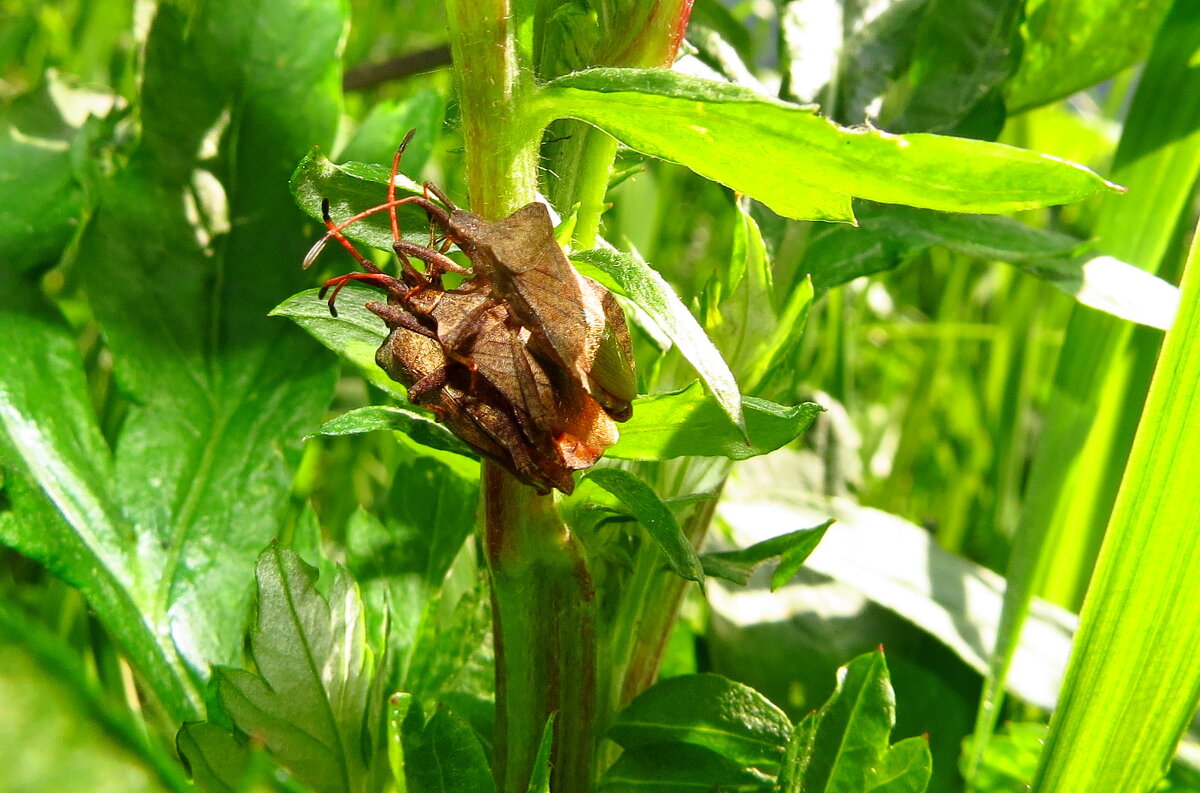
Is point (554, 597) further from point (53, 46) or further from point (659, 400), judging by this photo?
point (53, 46)

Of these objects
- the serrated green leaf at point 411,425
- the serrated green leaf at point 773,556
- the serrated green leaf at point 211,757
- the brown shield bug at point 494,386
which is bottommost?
the serrated green leaf at point 211,757

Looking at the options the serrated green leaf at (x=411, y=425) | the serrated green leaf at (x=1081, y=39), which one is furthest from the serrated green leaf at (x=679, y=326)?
the serrated green leaf at (x=1081, y=39)

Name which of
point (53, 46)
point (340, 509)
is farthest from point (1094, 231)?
point (53, 46)

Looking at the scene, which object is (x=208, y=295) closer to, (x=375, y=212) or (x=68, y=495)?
(x=68, y=495)

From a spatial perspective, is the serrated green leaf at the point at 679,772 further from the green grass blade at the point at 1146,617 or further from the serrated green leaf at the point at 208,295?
the serrated green leaf at the point at 208,295

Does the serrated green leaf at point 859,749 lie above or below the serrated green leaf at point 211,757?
above

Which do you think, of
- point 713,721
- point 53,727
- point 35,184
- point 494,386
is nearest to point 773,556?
point 713,721

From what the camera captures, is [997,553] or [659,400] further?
[997,553]

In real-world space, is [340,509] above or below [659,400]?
below
